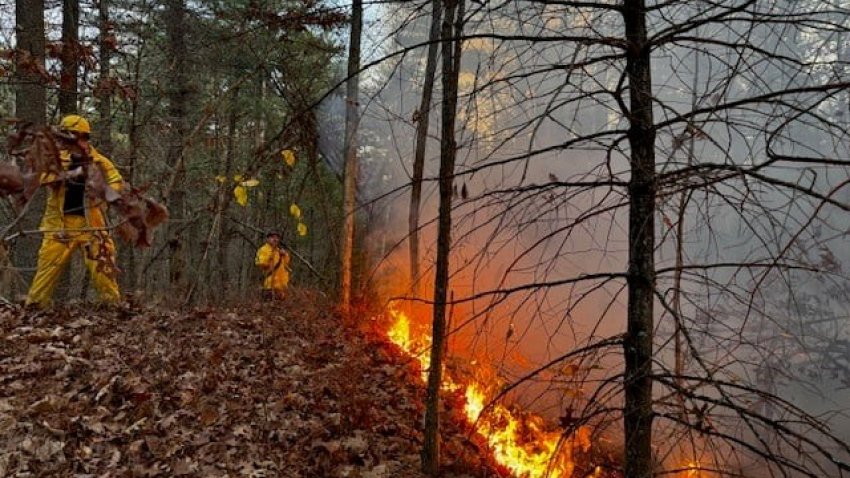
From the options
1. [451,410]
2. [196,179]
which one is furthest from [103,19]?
[451,410]

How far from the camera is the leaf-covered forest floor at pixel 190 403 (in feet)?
15.1

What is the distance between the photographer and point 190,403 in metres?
5.53

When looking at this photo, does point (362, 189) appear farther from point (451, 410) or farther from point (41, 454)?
point (41, 454)

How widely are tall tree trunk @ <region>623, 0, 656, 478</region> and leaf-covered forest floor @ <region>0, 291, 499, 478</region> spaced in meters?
1.55

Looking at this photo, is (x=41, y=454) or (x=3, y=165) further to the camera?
(x=41, y=454)

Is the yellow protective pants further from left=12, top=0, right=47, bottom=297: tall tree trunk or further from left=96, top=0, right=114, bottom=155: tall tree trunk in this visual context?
left=96, top=0, right=114, bottom=155: tall tree trunk

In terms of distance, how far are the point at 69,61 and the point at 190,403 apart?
18.8 feet

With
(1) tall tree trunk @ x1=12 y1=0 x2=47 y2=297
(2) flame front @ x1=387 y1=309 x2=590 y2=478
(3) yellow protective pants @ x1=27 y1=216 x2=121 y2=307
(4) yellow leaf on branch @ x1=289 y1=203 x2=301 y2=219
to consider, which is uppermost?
(1) tall tree trunk @ x1=12 y1=0 x2=47 y2=297

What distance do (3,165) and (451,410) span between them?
6.70 m

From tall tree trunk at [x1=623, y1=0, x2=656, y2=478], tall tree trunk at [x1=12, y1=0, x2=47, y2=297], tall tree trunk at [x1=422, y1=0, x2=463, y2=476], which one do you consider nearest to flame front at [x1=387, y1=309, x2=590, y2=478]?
tall tree trunk at [x1=422, y1=0, x2=463, y2=476]

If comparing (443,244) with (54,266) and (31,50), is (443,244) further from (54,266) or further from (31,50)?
(31,50)

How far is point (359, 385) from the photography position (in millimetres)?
7078

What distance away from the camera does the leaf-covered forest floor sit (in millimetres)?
4598

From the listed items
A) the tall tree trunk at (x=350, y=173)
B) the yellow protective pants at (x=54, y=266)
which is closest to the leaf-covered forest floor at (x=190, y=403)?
the yellow protective pants at (x=54, y=266)
